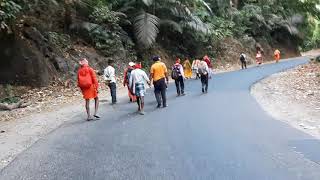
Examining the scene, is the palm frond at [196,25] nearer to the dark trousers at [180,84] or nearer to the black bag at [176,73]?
the dark trousers at [180,84]

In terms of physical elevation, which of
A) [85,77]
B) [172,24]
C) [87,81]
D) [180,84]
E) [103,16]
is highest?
[103,16]

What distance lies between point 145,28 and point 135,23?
2.77 ft

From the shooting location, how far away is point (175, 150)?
30.3 ft

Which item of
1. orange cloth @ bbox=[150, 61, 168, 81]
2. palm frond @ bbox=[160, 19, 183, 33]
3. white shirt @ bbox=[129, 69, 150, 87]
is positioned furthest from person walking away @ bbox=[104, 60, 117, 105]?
palm frond @ bbox=[160, 19, 183, 33]

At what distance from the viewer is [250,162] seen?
813cm

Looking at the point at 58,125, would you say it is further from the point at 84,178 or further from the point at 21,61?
the point at 21,61

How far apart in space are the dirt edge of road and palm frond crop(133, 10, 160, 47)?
23.0 feet

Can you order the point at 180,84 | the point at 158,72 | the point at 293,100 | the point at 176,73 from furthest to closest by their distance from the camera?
the point at 180,84 < the point at 176,73 < the point at 293,100 < the point at 158,72

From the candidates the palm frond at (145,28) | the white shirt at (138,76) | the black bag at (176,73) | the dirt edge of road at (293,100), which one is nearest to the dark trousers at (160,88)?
the white shirt at (138,76)

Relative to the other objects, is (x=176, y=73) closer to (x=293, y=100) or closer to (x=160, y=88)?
(x=160, y=88)

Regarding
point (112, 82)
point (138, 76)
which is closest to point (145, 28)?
point (112, 82)

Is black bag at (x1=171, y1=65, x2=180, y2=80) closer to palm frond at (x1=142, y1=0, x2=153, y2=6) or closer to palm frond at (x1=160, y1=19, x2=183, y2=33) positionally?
palm frond at (x1=142, y1=0, x2=153, y2=6)

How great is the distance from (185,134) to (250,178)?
3.68 m

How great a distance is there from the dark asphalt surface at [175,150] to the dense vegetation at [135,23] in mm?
6030
